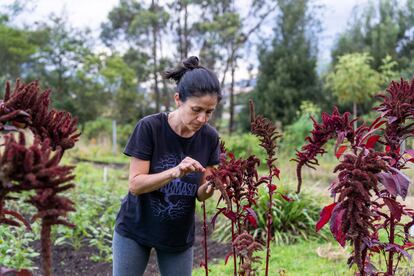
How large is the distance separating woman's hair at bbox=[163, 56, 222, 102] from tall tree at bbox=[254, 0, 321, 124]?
678 inches

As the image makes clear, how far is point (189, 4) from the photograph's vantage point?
23578 millimetres

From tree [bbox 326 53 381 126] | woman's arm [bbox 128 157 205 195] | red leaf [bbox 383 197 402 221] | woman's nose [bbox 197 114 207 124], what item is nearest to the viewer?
red leaf [bbox 383 197 402 221]

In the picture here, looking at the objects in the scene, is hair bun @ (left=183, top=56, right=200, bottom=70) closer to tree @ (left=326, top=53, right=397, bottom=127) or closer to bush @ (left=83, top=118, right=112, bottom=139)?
tree @ (left=326, top=53, right=397, bottom=127)

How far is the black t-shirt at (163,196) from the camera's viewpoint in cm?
221

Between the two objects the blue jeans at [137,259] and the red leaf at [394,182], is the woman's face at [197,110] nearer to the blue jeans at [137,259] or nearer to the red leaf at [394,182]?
the blue jeans at [137,259]

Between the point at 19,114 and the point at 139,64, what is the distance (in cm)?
→ 2446

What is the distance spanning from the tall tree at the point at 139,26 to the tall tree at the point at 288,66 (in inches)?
204

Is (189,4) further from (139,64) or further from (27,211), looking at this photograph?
(27,211)

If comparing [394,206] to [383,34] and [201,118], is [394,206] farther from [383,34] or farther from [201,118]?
[383,34]

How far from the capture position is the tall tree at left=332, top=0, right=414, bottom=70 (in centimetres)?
1869

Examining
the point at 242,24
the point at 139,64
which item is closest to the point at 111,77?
the point at 139,64

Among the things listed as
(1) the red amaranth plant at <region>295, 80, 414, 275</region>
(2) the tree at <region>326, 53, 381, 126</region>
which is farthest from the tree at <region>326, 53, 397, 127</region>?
(1) the red amaranth plant at <region>295, 80, 414, 275</region>

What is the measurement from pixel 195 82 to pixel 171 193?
0.53m

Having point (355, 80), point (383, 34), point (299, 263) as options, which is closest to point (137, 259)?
point (299, 263)
